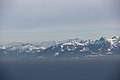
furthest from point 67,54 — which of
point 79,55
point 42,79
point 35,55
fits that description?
point 42,79

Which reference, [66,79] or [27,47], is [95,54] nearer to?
[27,47]

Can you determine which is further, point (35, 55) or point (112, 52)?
point (35, 55)

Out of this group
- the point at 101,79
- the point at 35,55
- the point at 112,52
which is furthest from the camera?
the point at 35,55

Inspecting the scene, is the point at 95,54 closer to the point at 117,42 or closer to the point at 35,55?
the point at 117,42

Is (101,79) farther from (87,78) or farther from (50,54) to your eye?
(50,54)

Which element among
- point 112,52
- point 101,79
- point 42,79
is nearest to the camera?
point 101,79

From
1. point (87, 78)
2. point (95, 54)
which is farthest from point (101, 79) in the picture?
point (95, 54)

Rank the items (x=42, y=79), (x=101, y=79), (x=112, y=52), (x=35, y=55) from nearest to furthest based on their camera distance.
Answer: (x=101, y=79), (x=42, y=79), (x=112, y=52), (x=35, y=55)

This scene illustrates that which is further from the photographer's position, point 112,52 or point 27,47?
point 27,47
